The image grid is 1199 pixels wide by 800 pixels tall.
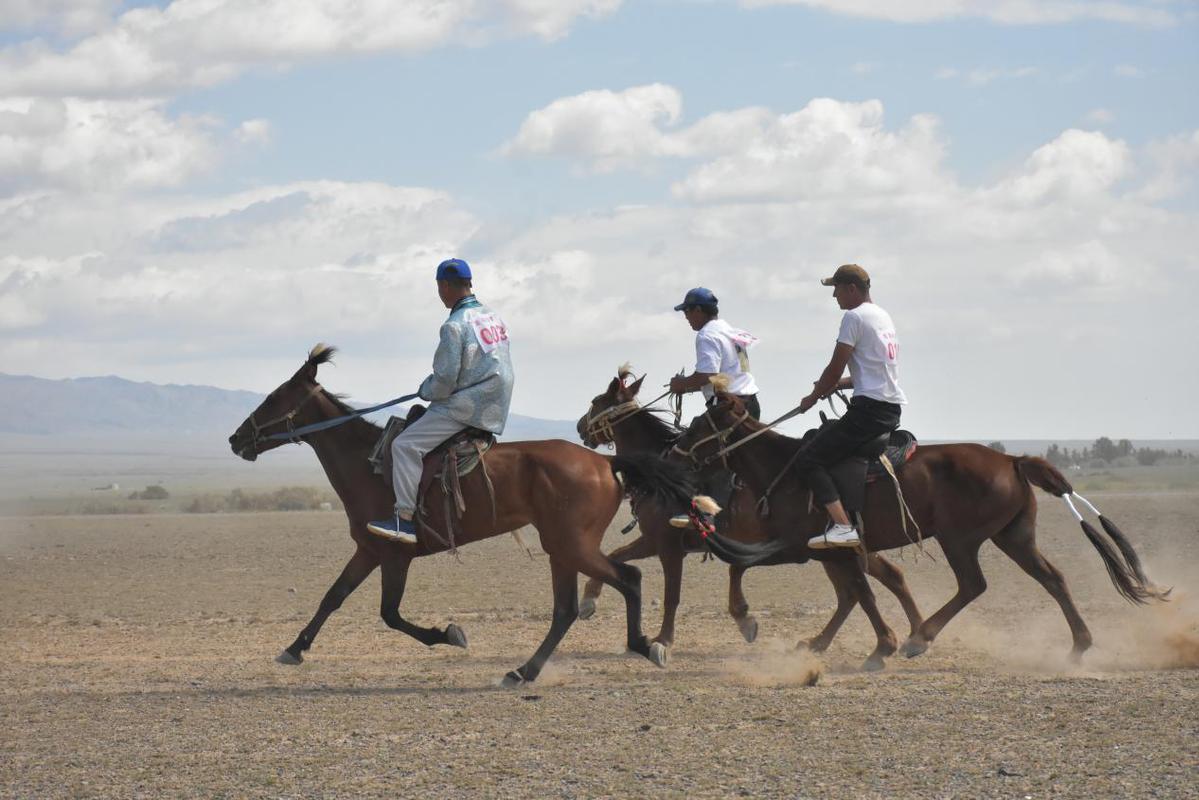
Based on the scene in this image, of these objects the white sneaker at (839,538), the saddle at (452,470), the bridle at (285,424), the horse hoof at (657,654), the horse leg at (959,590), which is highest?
the bridle at (285,424)

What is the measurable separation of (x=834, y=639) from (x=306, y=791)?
22.7 feet

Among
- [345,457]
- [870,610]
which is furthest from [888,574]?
[345,457]

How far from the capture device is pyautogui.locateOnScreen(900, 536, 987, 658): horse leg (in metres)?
11.3

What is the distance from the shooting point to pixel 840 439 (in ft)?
36.6

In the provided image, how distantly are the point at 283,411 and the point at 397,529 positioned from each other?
151 centimetres

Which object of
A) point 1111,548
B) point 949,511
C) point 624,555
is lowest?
point 624,555

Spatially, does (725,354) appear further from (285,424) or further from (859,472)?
(285,424)

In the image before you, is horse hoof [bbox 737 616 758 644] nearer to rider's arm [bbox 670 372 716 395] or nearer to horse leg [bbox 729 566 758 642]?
horse leg [bbox 729 566 758 642]

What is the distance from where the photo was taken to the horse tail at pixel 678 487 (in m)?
11.1

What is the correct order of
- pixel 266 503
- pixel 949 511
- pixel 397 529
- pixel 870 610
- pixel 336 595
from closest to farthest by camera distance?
pixel 397 529 → pixel 336 595 → pixel 949 511 → pixel 870 610 → pixel 266 503

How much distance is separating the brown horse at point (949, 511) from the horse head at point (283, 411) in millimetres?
2423

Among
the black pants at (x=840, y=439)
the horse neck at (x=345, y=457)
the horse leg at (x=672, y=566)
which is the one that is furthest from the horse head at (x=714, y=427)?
the horse neck at (x=345, y=457)

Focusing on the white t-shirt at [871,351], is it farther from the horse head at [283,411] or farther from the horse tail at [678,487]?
the horse head at [283,411]

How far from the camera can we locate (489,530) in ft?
36.1
